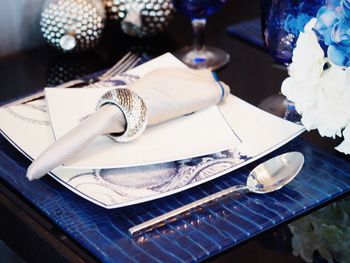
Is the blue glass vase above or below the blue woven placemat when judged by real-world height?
above

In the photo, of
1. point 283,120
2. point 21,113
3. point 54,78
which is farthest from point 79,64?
point 283,120

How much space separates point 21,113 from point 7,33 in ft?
0.77

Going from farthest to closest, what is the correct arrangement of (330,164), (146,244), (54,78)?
1. (54,78)
2. (330,164)
3. (146,244)

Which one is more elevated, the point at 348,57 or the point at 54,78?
the point at 348,57

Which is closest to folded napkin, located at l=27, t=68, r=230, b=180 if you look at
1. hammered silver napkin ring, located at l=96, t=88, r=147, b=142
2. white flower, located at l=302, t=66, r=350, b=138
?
hammered silver napkin ring, located at l=96, t=88, r=147, b=142

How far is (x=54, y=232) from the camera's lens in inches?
24.0

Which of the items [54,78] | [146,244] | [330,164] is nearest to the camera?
[146,244]

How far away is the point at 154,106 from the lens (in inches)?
27.6

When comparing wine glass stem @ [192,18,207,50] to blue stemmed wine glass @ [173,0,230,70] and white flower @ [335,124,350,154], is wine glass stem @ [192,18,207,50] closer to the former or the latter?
blue stemmed wine glass @ [173,0,230,70]

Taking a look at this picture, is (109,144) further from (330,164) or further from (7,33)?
(7,33)

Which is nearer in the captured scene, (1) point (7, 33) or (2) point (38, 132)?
(2) point (38, 132)

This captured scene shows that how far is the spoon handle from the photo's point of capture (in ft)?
1.95

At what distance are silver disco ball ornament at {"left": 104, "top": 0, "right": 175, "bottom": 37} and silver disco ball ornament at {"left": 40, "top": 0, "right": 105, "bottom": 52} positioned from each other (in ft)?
0.09

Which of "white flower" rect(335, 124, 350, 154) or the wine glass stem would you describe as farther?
the wine glass stem
